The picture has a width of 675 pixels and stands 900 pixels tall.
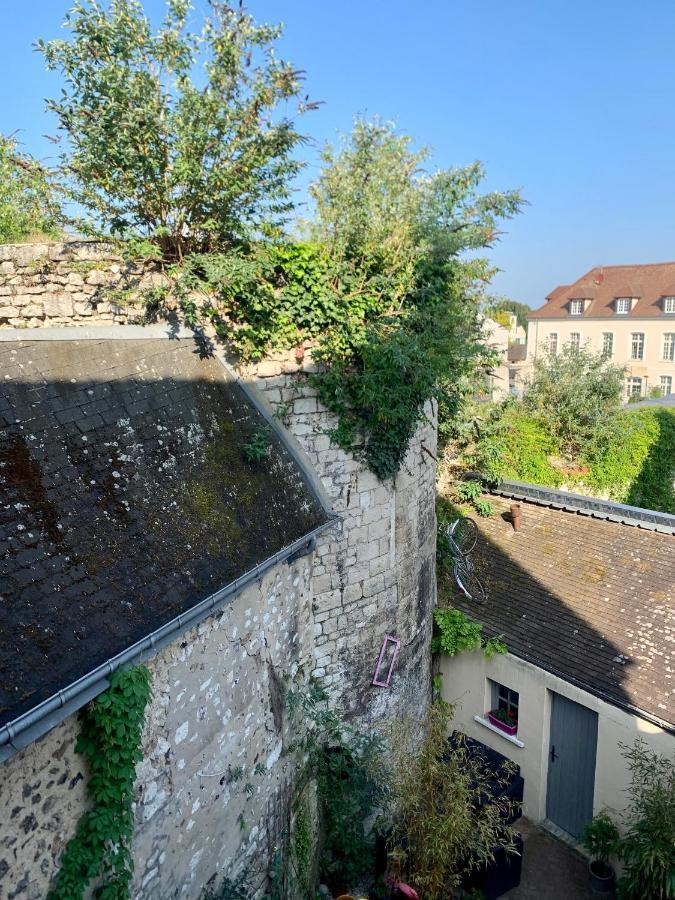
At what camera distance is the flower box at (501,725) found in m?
9.61

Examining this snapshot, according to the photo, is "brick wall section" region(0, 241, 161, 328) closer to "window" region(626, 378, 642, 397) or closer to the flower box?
the flower box

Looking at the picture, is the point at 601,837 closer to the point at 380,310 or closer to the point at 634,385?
the point at 380,310

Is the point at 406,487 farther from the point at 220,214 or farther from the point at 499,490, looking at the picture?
the point at 499,490

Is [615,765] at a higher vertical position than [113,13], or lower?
lower

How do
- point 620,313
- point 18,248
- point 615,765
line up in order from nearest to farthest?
point 18,248 → point 615,765 → point 620,313

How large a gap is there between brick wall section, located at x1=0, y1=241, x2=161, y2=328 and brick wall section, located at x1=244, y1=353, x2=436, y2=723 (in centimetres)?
143

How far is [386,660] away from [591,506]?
562 cm

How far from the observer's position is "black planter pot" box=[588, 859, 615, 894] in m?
8.02

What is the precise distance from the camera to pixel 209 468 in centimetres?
521

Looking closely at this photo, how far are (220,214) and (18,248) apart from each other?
1.97 metres

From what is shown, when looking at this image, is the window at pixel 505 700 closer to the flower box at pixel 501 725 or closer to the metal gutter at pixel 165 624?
the flower box at pixel 501 725

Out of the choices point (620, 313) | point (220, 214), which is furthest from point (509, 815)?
point (620, 313)

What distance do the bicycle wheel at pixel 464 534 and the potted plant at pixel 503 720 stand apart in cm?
274

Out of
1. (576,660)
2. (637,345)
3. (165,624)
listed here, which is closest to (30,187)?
(165,624)
